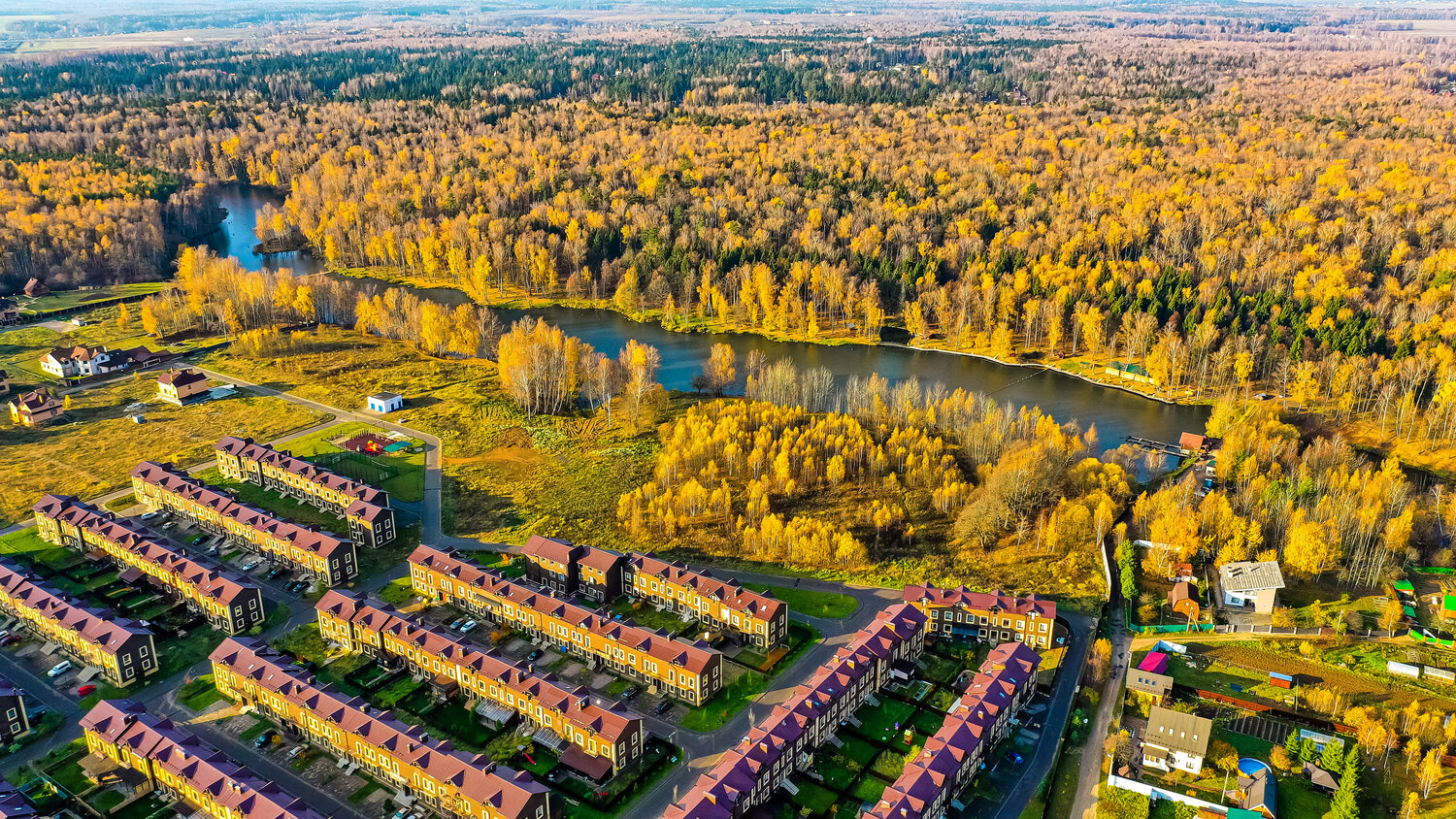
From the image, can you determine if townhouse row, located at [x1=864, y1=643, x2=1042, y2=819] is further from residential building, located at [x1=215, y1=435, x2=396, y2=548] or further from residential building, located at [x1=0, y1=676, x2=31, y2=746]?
residential building, located at [x1=0, y1=676, x2=31, y2=746]

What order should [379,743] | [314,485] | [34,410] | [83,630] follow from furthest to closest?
[34,410], [314,485], [83,630], [379,743]

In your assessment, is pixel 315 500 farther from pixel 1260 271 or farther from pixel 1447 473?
pixel 1260 271

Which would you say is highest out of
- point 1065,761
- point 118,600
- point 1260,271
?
point 1260,271

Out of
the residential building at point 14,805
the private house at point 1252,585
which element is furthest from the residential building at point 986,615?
the residential building at point 14,805

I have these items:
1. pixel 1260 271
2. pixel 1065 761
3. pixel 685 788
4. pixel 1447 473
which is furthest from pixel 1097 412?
pixel 685 788

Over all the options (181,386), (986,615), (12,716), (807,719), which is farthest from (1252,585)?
(181,386)

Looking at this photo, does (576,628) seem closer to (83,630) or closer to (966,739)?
(966,739)
